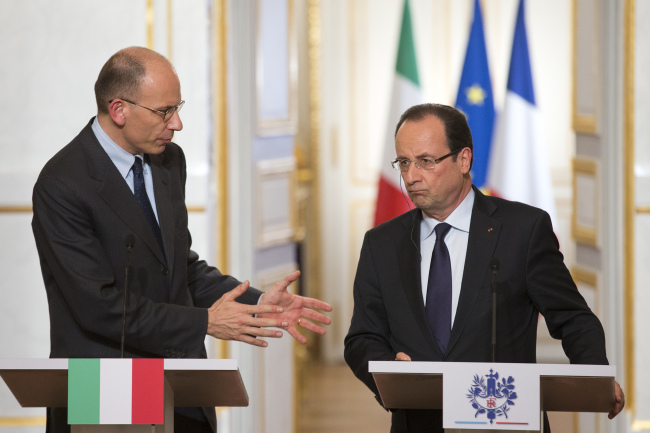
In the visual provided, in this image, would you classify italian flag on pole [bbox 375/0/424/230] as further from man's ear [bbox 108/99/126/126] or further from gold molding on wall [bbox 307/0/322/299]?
man's ear [bbox 108/99/126/126]

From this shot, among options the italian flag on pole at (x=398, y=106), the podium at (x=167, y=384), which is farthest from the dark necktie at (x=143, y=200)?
the italian flag on pole at (x=398, y=106)

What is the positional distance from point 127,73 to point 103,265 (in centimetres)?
53

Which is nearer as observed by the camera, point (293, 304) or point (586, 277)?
point (293, 304)

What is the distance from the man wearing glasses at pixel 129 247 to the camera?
2.34 metres

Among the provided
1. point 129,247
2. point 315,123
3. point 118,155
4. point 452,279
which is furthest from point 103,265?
point 315,123

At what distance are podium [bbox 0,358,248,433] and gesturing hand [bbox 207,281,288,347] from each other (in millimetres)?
193

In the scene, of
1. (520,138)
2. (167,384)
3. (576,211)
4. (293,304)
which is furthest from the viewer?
(520,138)

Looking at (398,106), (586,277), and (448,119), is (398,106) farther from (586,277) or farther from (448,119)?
(448,119)

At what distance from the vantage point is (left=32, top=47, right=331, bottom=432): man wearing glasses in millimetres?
2336

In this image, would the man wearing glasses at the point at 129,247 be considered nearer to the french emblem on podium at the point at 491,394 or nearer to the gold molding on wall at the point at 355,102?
the french emblem on podium at the point at 491,394

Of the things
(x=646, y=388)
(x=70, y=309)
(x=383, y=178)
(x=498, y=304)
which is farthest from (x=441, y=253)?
(x=383, y=178)

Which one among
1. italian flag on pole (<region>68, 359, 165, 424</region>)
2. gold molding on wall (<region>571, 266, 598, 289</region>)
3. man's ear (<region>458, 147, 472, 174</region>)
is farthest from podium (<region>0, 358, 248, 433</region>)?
gold molding on wall (<region>571, 266, 598, 289</region>)

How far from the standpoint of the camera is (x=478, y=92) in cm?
633

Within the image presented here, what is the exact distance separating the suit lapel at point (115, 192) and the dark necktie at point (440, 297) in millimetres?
747
